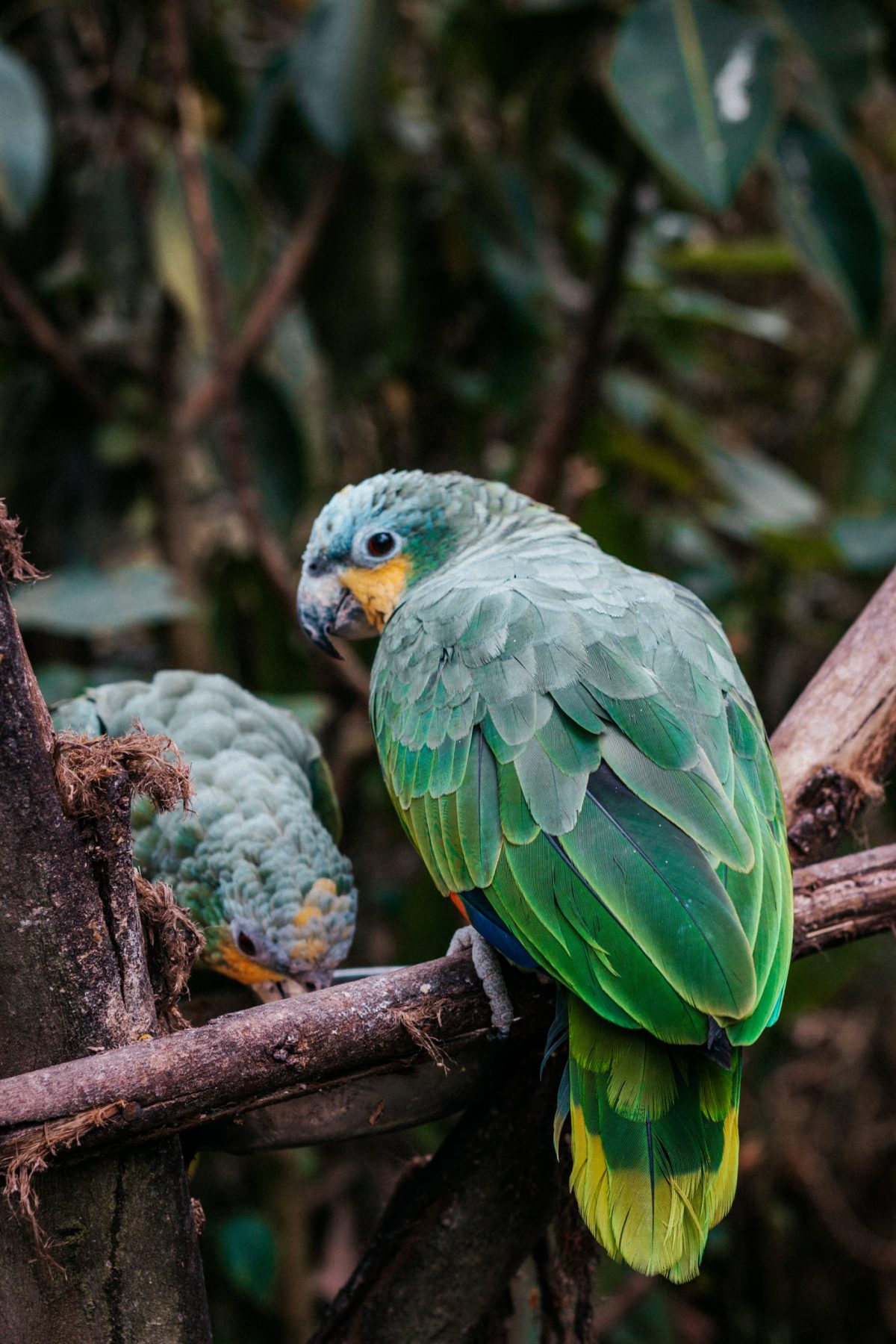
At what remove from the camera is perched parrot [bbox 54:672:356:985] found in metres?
1.69

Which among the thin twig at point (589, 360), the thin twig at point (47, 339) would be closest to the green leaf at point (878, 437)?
the thin twig at point (589, 360)

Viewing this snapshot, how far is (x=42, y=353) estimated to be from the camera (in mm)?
3207

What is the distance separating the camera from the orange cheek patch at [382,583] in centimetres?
203

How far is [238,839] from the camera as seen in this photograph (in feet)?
5.74

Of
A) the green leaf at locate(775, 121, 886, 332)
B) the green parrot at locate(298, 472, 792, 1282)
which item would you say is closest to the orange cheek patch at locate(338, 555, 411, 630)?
the green parrot at locate(298, 472, 792, 1282)

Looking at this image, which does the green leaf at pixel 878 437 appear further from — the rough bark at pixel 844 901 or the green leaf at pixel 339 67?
the rough bark at pixel 844 901

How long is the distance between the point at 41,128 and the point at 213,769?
1.83 metres

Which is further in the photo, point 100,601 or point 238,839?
point 100,601

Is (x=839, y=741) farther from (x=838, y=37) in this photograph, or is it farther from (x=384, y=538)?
(x=838, y=37)

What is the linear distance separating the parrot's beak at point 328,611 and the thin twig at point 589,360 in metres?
1.21

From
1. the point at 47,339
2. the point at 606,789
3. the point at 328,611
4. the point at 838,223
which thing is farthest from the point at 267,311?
the point at 606,789

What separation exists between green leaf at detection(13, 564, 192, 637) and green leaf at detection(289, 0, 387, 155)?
123 centimetres

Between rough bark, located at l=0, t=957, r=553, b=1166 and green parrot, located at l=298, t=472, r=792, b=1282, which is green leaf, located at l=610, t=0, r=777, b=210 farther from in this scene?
rough bark, located at l=0, t=957, r=553, b=1166

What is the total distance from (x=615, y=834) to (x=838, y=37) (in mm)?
2629
